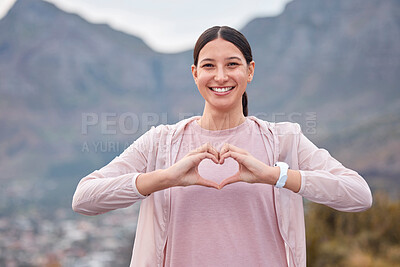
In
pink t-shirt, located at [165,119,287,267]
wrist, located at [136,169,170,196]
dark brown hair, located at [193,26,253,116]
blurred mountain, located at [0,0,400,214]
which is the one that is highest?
blurred mountain, located at [0,0,400,214]

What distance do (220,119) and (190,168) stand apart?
0.32 m

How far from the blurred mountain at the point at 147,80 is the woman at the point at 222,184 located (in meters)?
19.7

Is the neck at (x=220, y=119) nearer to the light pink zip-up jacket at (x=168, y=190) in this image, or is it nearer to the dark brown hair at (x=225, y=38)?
the light pink zip-up jacket at (x=168, y=190)

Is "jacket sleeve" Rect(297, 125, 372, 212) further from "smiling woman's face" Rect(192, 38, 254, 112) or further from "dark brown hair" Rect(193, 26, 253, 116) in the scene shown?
"dark brown hair" Rect(193, 26, 253, 116)

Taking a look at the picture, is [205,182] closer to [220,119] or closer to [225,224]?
[225,224]

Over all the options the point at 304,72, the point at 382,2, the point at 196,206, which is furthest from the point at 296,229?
the point at 382,2

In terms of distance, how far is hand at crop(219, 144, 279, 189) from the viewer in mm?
1335

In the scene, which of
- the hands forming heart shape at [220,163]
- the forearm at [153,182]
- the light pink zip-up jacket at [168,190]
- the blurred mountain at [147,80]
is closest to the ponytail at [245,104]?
the light pink zip-up jacket at [168,190]

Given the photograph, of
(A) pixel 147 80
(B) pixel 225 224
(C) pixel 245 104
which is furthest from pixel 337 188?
(A) pixel 147 80

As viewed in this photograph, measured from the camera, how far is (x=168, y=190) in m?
1.52

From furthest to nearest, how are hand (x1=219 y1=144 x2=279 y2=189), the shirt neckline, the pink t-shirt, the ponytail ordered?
the ponytail < the shirt neckline < the pink t-shirt < hand (x1=219 y1=144 x2=279 y2=189)

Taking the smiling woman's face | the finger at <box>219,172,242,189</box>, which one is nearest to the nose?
the smiling woman's face

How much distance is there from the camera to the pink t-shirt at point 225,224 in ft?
4.76

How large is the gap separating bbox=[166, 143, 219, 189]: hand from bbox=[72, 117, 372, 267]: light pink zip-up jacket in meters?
0.15
